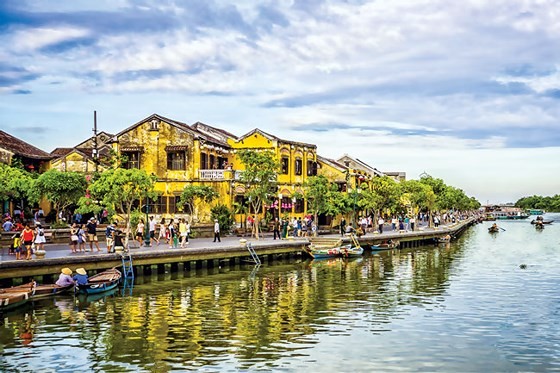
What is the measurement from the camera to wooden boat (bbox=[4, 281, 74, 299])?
2706 centimetres

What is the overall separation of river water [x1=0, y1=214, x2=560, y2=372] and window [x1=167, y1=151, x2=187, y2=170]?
18220 mm

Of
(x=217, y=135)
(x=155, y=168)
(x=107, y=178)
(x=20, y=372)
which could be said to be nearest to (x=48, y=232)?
(x=107, y=178)

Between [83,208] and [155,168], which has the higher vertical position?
[155,168]

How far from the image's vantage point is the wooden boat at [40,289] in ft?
88.8

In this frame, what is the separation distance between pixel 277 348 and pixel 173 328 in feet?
14.8

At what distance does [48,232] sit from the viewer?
39469 millimetres

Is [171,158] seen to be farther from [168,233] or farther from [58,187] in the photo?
[58,187]

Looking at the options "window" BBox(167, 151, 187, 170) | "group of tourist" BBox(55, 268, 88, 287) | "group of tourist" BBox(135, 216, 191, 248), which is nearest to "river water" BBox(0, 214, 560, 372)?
"group of tourist" BBox(55, 268, 88, 287)

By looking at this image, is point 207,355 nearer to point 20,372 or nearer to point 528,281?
point 20,372

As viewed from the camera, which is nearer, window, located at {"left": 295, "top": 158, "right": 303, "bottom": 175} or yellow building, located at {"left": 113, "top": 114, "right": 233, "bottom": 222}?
yellow building, located at {"left": 113, "top": 114, "right": 233, "bottom": 222}

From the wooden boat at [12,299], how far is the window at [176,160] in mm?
28332

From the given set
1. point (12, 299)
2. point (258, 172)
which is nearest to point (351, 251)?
point (258, 172)

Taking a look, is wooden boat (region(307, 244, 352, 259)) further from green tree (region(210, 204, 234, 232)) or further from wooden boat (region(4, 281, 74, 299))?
wooden boat (region(4, 281, 74, 299))

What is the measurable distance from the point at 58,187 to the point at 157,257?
12.3 metres
